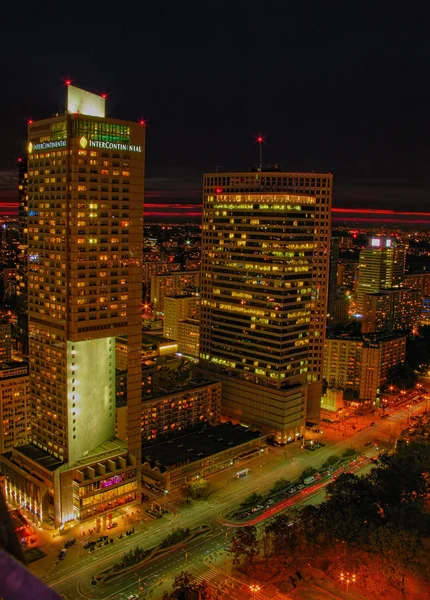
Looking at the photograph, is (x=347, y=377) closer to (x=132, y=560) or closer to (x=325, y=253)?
(x=325, y=253)

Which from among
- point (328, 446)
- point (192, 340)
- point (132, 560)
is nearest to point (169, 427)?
point (328, 446)

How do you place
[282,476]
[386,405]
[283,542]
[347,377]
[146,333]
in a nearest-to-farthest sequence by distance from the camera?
[283,542], [282,476], [386,405], [347,377], [146,333]

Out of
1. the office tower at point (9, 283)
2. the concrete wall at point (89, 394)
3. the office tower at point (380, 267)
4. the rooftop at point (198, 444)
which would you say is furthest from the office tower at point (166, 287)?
the concrete wall at point (89, 394)

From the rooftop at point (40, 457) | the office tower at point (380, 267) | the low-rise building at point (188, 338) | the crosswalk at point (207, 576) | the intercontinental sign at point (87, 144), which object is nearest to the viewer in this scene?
the crosswalk at point (207, 576)

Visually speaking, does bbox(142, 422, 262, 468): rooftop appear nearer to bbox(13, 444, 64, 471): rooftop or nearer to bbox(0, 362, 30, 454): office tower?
bbox(13, 444, 64, 471): rooftop

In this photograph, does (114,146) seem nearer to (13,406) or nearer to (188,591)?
(13,406)

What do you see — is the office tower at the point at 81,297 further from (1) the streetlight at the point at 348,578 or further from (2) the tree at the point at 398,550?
(2) the tree at the point at 398,550
